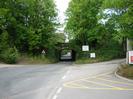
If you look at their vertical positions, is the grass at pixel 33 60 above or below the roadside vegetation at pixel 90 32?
below

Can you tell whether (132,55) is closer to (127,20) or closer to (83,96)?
(127,20)

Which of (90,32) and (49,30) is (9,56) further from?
(90,32)

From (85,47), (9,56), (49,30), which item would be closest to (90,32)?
(85,47)

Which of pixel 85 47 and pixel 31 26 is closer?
pixel 85 47

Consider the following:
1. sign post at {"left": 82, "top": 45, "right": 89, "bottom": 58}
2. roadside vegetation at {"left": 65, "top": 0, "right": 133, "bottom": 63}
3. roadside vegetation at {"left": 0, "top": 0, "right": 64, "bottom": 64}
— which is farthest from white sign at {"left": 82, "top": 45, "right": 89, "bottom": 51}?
roadside vegetation at {"left": 0, "top": 0, "right": 64, "bottom": 64}

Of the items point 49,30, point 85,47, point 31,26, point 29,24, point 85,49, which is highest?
point 29,24

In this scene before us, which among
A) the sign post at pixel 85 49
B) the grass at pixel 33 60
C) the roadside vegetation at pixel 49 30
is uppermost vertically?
the roadside vegetation at pixel 49 30

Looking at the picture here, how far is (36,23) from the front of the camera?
247 ft

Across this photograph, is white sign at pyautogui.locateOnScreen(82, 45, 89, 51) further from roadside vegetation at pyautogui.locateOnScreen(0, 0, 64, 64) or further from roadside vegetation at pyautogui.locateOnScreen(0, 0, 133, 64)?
roadside vegetation at pyautogui.locateOnScreen(0, 0, 64, 64)

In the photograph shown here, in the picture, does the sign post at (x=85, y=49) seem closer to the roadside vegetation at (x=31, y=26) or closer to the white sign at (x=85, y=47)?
the white sign at (x=85, y=47)

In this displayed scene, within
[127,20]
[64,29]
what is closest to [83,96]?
[127,20]

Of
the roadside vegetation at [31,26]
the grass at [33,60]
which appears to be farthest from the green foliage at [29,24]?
the grass at [33,60]

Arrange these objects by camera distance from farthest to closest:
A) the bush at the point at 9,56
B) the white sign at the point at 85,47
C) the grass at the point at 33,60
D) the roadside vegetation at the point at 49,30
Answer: the roadside vegetation at the point at 49,30
the white sign at the point at 85,47
the grass at the point at 33,60
the bush at the point at 9,56

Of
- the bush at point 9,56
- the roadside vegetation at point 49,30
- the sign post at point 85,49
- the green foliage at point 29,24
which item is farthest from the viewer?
the green foliage at point 29,24
